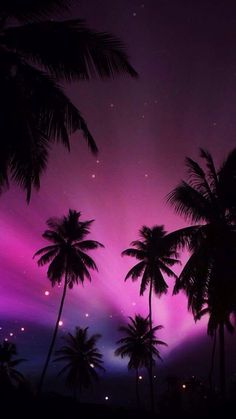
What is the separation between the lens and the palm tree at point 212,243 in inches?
545

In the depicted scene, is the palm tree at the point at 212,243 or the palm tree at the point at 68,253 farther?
the palm tree at the point at 68,253

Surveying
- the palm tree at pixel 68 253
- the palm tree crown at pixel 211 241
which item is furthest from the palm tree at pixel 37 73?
the palm tree at pixel 68 253

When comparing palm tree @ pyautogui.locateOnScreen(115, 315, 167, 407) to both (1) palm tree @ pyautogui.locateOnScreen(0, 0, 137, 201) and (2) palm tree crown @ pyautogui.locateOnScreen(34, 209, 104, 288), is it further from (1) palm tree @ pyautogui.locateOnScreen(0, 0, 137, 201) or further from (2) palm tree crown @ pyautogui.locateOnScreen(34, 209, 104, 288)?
(1) palm tree @ pyautogui.locateOnScreen(0, 0, 137, 201)

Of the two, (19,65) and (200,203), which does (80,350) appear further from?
(19,65)

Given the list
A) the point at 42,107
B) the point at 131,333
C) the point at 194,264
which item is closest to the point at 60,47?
the point at 42,107

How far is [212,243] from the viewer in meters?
14.6

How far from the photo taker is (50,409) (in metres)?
7.71

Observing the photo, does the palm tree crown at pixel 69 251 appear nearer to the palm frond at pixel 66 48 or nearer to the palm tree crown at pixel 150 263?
the palm tree crown at pixel 150 263

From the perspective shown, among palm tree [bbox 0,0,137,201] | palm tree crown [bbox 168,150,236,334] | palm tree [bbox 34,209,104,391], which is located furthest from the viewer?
palm tree [bbox 34,209,104,391]

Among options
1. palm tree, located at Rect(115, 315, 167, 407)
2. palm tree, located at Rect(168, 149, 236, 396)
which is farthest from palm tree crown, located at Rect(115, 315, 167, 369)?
palm tree, located at Rect(168, 149, 236, 396)

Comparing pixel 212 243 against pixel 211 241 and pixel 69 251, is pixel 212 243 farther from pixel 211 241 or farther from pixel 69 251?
pixel 69 251

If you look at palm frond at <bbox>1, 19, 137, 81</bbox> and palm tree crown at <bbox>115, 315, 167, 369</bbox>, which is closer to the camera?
palm frond at <bbox>1, 19, 137, 81</bbox>

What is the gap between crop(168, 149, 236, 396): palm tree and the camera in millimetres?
13836

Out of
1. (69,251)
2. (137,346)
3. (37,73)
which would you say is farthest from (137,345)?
(37,73)
